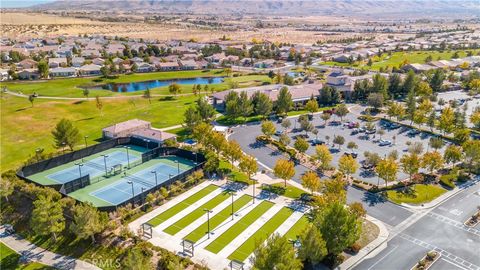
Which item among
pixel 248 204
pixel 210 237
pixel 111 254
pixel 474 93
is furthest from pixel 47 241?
pixel 474 93

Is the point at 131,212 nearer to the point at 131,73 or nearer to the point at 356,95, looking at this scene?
the point at 356,95

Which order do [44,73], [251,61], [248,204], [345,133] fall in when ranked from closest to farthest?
[248,204], [345,133], [44,73], [251,61]

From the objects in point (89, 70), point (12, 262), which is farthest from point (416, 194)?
point (89, 70)

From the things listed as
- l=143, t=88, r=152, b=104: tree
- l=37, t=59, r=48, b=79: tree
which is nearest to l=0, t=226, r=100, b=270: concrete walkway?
l=143, t=88, r=152, b=104: tree

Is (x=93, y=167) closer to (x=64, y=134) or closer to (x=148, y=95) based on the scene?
(x=64, y=134)

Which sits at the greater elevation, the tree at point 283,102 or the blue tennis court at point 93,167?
the tree at point 283,102

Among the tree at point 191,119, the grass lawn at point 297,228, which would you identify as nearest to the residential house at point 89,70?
the tree at point 191,119

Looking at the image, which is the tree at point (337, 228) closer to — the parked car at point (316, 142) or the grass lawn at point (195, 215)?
the grass lawn at point (195, 215)
